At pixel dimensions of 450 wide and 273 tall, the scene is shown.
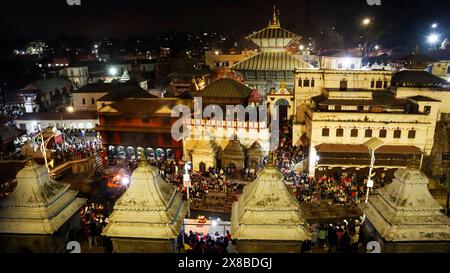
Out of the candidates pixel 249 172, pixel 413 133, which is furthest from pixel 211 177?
pixel 413 133

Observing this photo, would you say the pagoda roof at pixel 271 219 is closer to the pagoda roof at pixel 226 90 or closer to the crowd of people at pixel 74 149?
the pagoda roof at pixel 226 90

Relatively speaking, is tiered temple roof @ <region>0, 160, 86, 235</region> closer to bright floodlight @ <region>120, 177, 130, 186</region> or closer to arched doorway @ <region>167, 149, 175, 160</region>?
bright floodlight @ <region>120, 177, 130, 186</region>

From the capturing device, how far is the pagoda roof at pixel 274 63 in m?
41.4

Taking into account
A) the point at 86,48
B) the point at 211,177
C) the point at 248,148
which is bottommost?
the point at 211,177

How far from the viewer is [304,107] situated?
3781 cm

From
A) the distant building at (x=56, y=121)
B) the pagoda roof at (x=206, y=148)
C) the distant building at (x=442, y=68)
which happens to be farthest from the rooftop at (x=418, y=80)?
the distant building at (x=56, y=121)

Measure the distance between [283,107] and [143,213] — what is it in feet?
102

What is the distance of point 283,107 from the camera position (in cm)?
3975

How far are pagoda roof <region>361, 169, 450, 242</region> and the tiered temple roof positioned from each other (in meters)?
9.62

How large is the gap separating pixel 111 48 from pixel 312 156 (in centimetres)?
12472

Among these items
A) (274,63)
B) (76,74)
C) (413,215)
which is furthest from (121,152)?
(76,74)

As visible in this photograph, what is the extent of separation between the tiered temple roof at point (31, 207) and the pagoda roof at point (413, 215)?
9.62 metres

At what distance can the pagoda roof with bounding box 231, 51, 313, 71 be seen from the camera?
41406 mm
